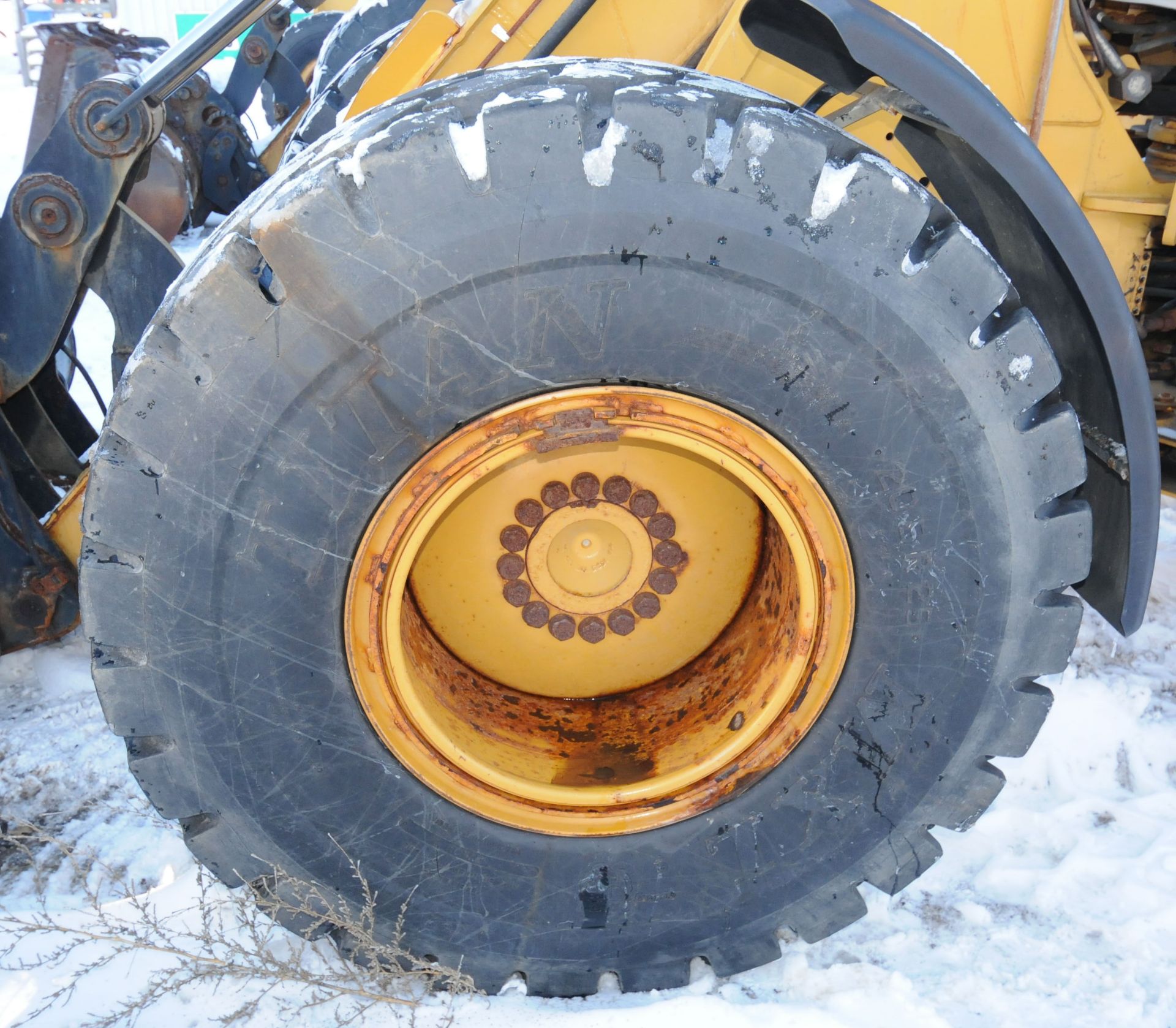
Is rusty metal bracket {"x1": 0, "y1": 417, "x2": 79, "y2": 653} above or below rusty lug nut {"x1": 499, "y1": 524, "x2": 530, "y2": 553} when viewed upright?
below

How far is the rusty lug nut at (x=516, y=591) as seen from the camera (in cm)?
220

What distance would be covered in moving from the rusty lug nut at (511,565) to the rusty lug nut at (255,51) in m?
7.07

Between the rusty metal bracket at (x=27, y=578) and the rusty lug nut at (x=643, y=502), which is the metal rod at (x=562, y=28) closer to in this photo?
the rusty lug nut at (x=643, y=502)

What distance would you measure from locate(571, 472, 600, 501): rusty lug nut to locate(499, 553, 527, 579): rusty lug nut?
7.5 inches

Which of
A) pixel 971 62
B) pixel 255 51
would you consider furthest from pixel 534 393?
pixel 255 51

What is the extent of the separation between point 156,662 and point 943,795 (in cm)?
154

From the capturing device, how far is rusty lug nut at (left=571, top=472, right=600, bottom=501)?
2139 mm

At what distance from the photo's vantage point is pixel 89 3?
20.3 metres

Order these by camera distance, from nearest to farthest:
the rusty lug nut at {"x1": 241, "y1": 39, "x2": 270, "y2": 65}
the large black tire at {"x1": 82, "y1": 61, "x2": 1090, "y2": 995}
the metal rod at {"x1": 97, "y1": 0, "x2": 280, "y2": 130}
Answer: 1. the large black tire at {"x1": 82, "y1": 61, "x2": 1090, "y2": 995}
2. the metal rod at {"x1": 97, "y1": 0, "x2": 280, "y2": 130}
3. the rusty lug nut at {"x1": 241, "y1": 39, "x2": 270, "y2": 65}

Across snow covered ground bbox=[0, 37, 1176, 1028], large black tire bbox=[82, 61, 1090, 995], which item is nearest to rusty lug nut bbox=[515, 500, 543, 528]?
large black tire bbox=[82, 61, 1090, 995]

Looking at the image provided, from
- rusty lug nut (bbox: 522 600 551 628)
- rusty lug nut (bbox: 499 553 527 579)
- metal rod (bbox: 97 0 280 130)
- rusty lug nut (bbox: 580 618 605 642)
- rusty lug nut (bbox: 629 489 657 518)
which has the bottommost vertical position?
rusty lug nut (bbox: 522 600 551 628)

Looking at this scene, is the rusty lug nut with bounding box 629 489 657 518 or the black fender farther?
the rusty lug nut with bounding box 629 489 657 518

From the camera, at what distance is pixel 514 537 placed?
7.11ft

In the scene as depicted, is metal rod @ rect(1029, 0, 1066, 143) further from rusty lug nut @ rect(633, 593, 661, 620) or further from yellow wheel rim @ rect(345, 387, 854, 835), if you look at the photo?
rusty lug nut @ rect(633, 593, 661, 620)
